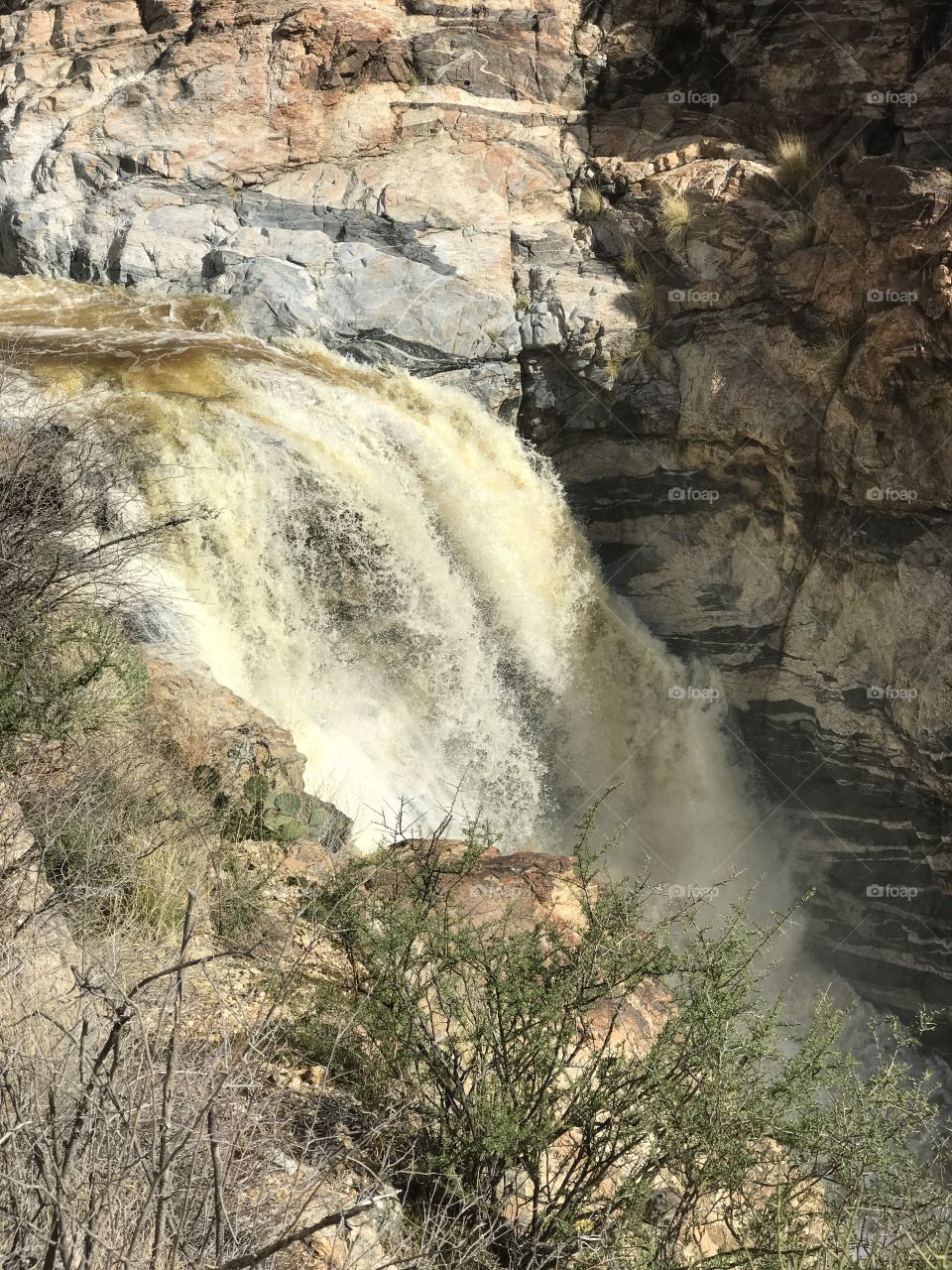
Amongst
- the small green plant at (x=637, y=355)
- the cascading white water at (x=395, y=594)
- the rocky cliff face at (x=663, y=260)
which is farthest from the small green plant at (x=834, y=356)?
the cascading white water at (x=395, y=594)

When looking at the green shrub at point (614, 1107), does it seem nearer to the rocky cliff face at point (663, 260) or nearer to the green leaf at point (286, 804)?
the green leaf at point (286, 804)

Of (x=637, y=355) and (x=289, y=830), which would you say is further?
(x=637, y=355)

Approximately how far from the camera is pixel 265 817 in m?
4.86

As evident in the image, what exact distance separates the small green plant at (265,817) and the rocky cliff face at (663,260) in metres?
5.45

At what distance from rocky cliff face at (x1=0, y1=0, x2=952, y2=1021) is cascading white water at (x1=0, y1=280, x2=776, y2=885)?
521 millimetres

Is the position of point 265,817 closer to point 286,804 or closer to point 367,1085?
point 286,804

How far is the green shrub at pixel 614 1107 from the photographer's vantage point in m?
2.78

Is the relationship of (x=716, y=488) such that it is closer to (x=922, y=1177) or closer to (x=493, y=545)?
(x=493, y=545)

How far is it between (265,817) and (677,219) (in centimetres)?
712

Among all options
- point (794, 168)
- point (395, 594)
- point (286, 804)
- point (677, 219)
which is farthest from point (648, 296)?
point (286, 804)

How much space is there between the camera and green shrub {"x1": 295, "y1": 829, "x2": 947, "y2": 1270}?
9.12ft

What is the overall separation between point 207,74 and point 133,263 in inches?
97.9

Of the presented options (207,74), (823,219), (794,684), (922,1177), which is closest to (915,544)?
(794,684)

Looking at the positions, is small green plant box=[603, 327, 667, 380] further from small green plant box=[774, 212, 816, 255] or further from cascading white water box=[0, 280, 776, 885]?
small green plant box=[774, 212, 816, 255]
